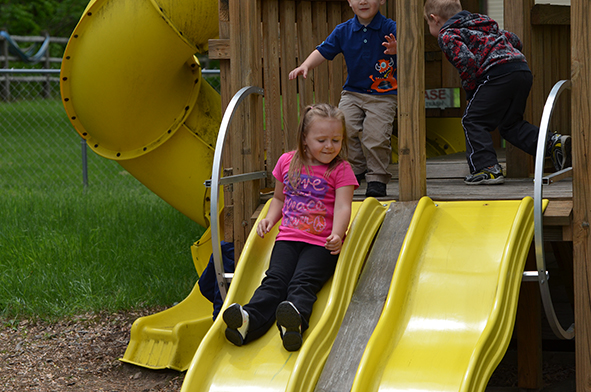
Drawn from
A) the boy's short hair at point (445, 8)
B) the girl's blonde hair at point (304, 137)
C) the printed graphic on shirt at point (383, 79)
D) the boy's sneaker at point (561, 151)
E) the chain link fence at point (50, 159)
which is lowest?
the chain link fence at point (50, 159)

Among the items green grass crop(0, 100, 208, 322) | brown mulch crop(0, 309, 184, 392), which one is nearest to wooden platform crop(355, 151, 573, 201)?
brown mulch crop(0, 309, 184, 392)

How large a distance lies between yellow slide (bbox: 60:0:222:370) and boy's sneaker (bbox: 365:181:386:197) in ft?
5.21

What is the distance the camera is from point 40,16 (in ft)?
80.3

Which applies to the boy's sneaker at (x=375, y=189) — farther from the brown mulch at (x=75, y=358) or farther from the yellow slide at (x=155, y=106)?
the brown mulch at (x=75, y=358)

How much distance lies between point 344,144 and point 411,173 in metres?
0.39

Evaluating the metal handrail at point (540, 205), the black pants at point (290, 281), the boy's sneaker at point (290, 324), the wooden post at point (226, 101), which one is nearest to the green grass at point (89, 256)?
the wooden post at point (226, 101)

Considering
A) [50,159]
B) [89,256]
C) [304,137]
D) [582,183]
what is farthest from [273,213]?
[50,159]

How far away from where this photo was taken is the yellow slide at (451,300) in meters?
2.54

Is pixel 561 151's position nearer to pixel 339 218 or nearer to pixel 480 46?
pixel 480 46

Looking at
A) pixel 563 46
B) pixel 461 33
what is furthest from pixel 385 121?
pixel 563 46

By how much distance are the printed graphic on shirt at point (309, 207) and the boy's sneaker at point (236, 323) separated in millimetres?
528

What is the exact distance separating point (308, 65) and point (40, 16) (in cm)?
2321

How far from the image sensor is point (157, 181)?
17.5 feet

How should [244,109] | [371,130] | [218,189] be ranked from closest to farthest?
[218,189]
[244,109]
[371,130]
